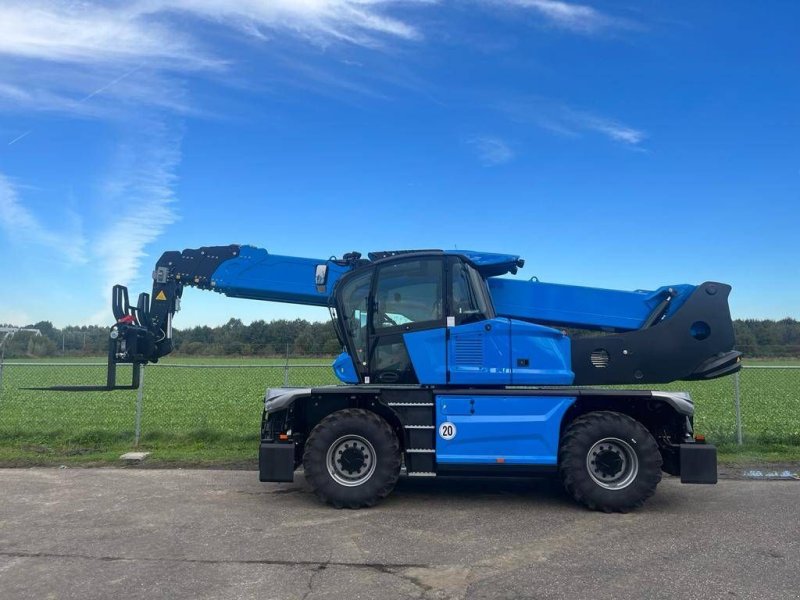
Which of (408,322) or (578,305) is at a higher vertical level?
(578,305)

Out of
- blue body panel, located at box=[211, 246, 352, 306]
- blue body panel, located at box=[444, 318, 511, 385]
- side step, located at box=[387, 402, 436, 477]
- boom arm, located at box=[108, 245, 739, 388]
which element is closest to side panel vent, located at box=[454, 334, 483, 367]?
blue body panel, located at box=[444, 318, 511, 385]

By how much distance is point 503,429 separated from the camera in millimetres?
7156

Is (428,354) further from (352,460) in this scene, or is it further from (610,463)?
(610,463)

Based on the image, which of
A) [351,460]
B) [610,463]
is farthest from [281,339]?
[610,463]

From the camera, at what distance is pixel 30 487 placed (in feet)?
26.8

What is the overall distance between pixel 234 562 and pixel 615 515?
411 centimetres

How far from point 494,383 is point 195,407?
13766 millimetres

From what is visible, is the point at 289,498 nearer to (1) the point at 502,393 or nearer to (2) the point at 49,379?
(1) the point at 502,393

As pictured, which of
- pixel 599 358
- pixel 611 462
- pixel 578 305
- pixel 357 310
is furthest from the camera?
pixel 578 305

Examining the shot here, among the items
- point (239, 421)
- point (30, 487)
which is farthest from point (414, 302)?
point (239, 421)

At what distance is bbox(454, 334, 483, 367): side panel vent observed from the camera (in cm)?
732

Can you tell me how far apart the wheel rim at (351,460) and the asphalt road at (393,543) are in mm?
398

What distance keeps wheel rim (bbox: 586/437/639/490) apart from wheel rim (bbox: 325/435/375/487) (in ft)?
8.17

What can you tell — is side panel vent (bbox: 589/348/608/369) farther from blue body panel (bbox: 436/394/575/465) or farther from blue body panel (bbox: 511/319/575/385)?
blue body panel (bbox: 436/394/575/465)
